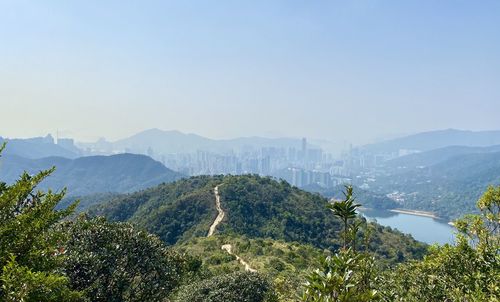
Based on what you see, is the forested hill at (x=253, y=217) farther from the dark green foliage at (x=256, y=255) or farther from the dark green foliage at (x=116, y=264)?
the dark green foliage at (x=116, y=264)

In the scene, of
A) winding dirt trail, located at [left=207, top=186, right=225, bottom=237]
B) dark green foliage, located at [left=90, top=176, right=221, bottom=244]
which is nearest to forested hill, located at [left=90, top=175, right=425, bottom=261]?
dark green foliage, located at [left=90, top=176, right=221, bottom=244]

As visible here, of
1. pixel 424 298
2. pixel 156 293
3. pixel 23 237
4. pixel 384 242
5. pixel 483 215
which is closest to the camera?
pixel 23 237

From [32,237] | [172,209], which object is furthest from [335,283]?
[172,209]

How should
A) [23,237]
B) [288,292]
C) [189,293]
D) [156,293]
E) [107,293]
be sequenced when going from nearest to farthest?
[23,237]
[107,293]
[156,293]
[189,293]
[288,292]

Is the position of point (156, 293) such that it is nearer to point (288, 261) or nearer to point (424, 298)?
point (424, 298)

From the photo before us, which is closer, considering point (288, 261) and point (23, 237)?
point (23, 237)

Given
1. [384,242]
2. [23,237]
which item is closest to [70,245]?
[23,237]

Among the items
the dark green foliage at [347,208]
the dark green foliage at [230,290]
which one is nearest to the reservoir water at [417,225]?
the dark green foliage at [230,290]
